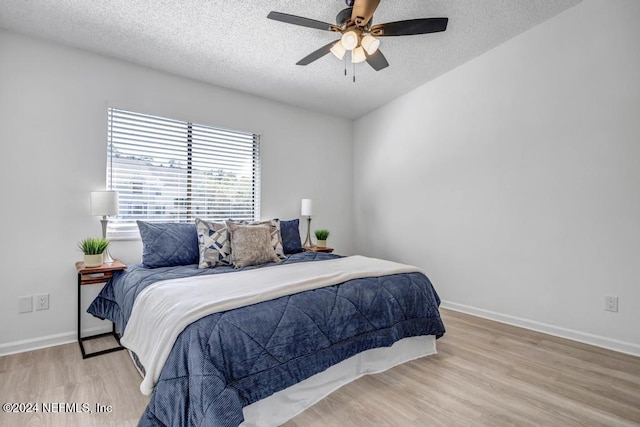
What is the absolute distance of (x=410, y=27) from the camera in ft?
7.14

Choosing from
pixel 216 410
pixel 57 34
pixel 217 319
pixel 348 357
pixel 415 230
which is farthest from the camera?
pixel 415 230

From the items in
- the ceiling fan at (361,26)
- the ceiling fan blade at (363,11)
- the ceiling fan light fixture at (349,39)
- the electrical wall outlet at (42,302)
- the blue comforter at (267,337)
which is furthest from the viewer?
the electrical wall outlet at (42,302)

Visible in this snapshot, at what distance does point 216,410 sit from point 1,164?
8.82 ft

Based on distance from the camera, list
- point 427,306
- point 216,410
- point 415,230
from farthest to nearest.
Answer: point 415,230 < point 427,306 < point 216,410

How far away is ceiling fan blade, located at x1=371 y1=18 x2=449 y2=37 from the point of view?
210 cm

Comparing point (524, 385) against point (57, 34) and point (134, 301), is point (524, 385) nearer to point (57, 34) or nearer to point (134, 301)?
point (134, 301)

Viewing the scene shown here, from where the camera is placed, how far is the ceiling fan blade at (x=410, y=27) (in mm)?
2098

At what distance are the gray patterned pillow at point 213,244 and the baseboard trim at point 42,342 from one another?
4.08 ft

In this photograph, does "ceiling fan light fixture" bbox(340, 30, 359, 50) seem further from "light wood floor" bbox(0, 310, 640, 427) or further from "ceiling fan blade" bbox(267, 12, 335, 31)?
"light wood floor" bbox(0, 310, 640, 427)

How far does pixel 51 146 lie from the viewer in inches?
104

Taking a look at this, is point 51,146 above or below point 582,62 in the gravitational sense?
below

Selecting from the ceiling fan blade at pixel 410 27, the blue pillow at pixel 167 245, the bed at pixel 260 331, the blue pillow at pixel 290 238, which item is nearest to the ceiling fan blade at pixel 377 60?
the ceiling fan blade at pixel 410 27

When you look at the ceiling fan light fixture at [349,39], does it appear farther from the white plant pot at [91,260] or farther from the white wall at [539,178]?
the white plant pot at [91,260]

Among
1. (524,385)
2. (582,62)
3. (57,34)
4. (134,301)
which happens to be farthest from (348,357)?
(57,34)
